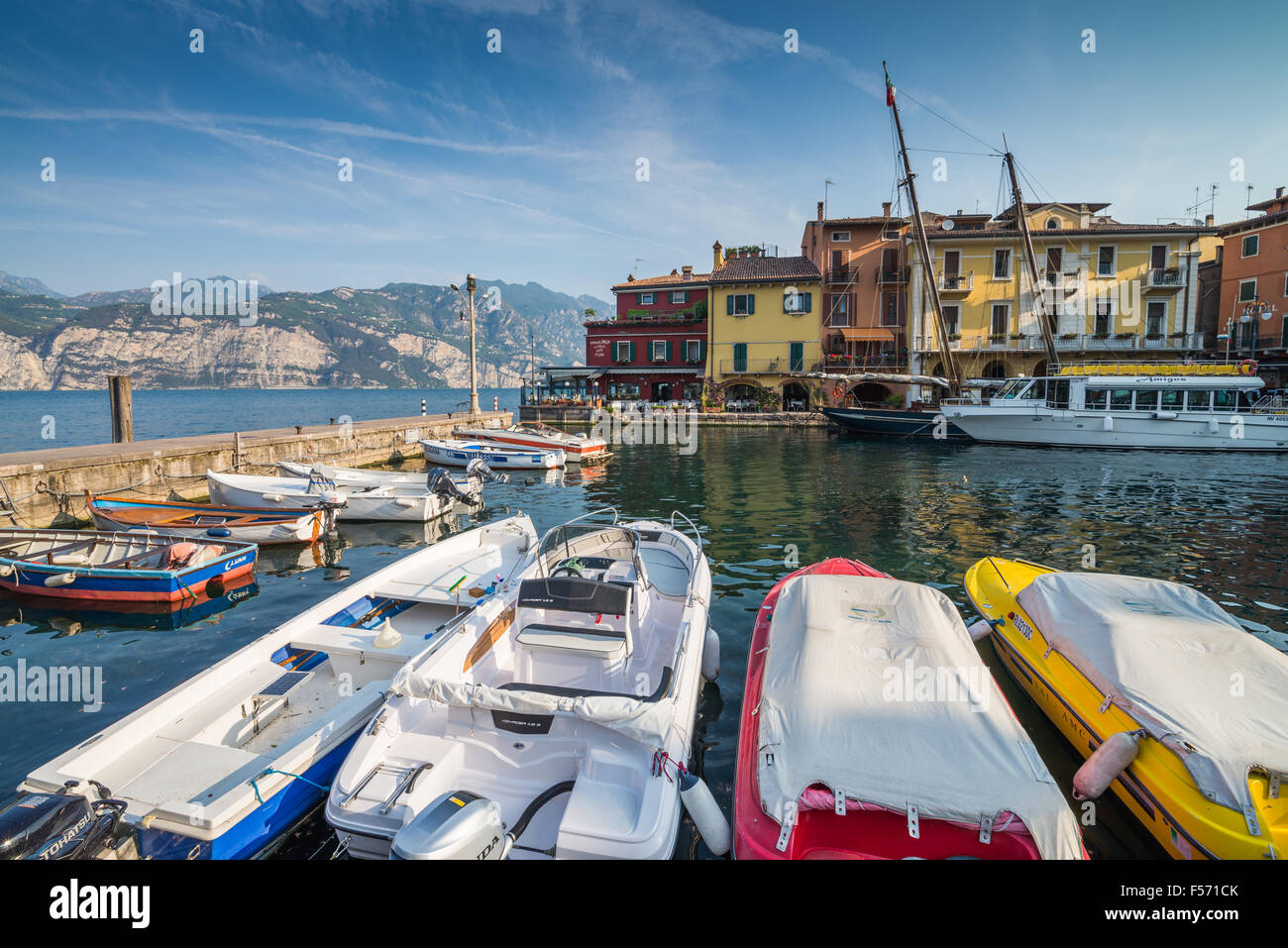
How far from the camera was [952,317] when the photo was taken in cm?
4206

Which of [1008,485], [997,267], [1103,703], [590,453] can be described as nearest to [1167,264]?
[997,267]

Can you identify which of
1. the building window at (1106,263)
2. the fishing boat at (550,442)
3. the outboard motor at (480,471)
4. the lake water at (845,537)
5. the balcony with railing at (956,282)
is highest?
the building window at (1106,263)

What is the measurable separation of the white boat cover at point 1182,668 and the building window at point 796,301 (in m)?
39.3

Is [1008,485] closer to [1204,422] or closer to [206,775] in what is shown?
[1204,422]

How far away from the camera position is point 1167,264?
1583 inches

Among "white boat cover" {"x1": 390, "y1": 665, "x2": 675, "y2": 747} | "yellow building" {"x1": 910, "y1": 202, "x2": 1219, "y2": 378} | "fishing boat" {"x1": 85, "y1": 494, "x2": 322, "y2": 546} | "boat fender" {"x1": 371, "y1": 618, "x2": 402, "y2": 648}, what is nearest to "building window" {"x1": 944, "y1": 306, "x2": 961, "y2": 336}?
"yellow building" {"x1": 910, "y1": 202, "x2": 1219, "y2": 378}

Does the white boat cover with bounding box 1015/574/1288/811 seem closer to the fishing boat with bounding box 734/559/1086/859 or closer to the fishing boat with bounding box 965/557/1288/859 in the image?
the fishing boat with bounding box 965/557/1288/859

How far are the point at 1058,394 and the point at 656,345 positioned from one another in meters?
27.0

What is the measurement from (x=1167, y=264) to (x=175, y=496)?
5492cm

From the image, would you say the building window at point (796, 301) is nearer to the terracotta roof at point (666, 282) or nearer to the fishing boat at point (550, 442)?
the terracotta roof at point (666, 282)

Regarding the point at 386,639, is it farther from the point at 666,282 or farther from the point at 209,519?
the point at 666,282

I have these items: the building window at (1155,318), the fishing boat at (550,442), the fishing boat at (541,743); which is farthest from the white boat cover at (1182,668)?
the building window at (1155,318)

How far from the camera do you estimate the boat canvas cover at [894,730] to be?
3910 mm

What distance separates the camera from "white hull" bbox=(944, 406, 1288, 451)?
28312mm
